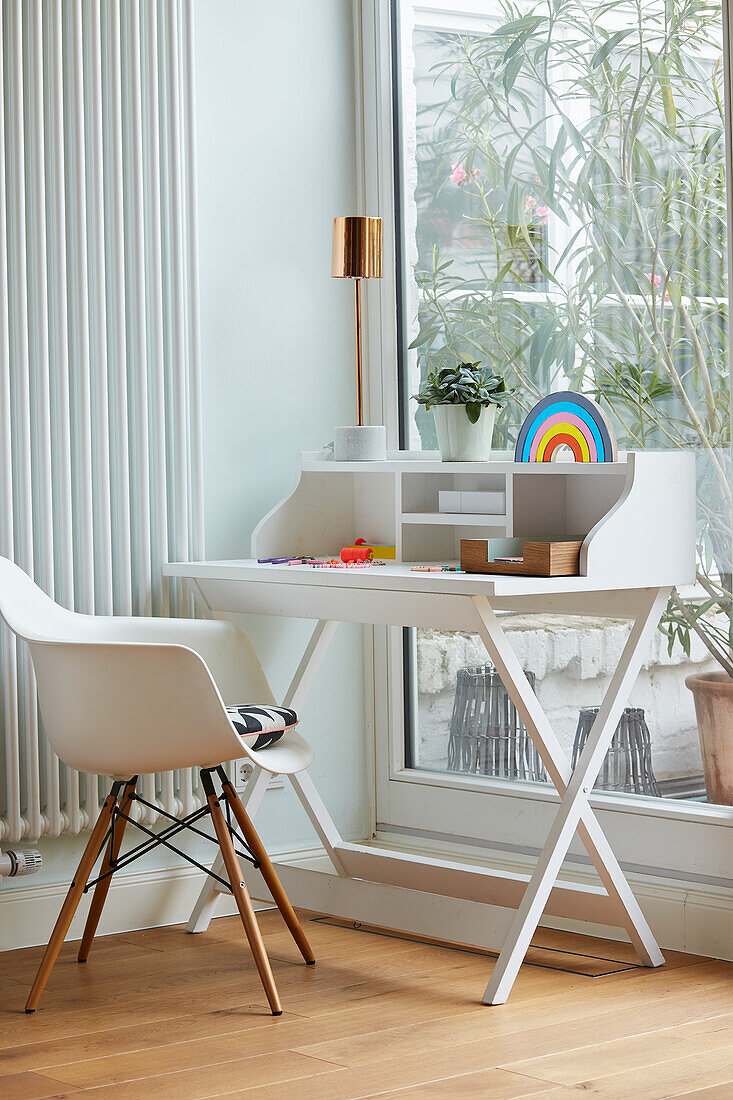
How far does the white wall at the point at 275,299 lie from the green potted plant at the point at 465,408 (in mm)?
548

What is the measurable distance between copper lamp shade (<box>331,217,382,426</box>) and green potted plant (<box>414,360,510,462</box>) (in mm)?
381

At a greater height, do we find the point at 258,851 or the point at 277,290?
the point at 277,290

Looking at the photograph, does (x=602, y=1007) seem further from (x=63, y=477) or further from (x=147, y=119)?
(x=147, y=119)

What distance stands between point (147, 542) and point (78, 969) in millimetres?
928

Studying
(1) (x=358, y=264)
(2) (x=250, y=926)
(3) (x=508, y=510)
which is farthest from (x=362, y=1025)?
(1) (x=358, y=264)

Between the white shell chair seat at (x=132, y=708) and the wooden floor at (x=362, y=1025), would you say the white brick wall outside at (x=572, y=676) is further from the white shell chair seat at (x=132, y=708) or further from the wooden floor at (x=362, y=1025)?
the white shell chair seat at (x=132, y=708)

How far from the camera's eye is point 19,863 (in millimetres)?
3109

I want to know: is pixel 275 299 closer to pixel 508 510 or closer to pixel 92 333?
pixel 92 333

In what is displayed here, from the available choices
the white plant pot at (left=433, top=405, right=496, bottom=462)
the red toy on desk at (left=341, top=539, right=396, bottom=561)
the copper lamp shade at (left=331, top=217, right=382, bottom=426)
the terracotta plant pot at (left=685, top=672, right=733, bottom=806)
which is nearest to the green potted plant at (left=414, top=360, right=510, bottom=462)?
the white plant pot at (left=433, top=405, right=496, bottom=462)

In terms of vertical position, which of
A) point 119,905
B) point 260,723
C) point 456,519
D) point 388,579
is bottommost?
point 119,905

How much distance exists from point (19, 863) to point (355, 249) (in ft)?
5.16

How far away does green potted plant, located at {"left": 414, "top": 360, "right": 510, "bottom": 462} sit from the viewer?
10.4 feet

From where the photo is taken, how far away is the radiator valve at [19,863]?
3100 mm

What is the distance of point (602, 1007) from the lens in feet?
8.87
